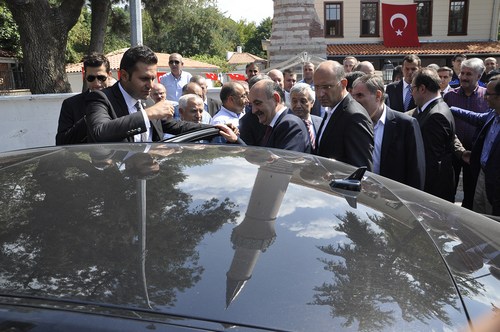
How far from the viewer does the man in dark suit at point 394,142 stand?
12.2 feet

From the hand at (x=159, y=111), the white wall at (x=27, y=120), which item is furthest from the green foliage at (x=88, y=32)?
the hand at (x=159, y=111)

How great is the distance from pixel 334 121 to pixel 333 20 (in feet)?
90.2

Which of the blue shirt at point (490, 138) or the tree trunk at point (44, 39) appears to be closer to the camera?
the blue shirt at point (490, 138)

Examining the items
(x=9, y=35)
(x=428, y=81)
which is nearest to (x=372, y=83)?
(x=428, y=81)

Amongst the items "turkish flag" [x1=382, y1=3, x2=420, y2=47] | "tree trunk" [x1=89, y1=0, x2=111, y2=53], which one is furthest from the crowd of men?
"turkish flag" [x1=382, y1=3, x2=420, y2=47]

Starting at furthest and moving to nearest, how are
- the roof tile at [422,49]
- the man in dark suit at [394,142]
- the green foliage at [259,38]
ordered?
the green foliage at [259,38] < the roof tile at [422,49] < the man in dark suit at [394,142]

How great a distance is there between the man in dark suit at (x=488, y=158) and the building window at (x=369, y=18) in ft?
84.3

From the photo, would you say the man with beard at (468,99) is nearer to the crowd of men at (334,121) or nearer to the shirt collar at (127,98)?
the crowd of men at (334,121)

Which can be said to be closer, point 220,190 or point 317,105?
point 220,190

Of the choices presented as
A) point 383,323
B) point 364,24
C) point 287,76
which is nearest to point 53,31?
point 287,76

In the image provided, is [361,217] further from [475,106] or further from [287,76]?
[287,76]

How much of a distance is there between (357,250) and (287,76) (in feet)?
22.0

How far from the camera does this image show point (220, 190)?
1616 mm

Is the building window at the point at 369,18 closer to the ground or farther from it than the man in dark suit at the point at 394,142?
farther from it
